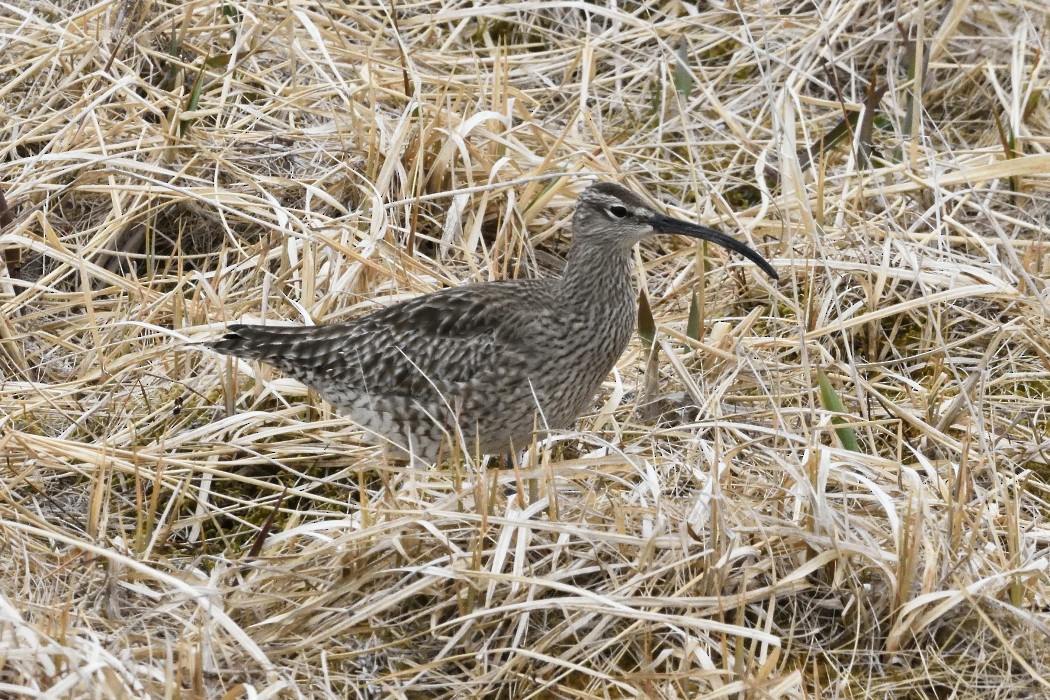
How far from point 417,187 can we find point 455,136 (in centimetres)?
28

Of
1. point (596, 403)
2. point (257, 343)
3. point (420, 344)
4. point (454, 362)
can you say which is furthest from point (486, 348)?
point (257, 343)

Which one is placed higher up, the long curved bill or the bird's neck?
the long curved bill

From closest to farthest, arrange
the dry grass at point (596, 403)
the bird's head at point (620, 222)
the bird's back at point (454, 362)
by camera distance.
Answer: the dry grass at point (596, 403)
the bird's back at point (454, 362)
the bird's head at point (620, 222)

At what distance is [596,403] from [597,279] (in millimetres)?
589

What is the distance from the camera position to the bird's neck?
18.6 ft

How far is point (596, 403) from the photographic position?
6047 mm

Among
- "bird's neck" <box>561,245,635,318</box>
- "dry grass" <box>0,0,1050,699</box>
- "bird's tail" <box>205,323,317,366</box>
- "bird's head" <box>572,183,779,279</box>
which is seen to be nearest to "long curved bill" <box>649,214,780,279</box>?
"bird's head" <box>572,183,779,279</box>

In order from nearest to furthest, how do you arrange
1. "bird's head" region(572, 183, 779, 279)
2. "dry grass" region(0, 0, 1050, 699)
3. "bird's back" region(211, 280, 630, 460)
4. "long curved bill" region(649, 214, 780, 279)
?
"dry grass" region(0, 0, 1050, 699)
"bird's back" region(211, 280, 630, 460)
"long curved bill" region(649, 214, 780, 279)
"bird's head" region(572, 183, 779, 279)

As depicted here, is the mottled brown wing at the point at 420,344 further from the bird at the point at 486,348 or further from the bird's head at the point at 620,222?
the bird's head at the point at 620,222

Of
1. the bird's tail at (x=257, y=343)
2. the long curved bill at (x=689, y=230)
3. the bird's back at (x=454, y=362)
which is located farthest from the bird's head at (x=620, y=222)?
the bird's tail at (x=257, y=343)

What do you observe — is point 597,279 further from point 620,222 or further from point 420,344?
point 420,344

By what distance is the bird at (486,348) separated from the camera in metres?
5.46

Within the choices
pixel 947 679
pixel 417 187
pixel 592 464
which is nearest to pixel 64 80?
pixel 417 187

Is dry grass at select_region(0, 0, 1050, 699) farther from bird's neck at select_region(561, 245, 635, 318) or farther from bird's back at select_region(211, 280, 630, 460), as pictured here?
bird's neck at select_region(561, 245, 635, 318)
